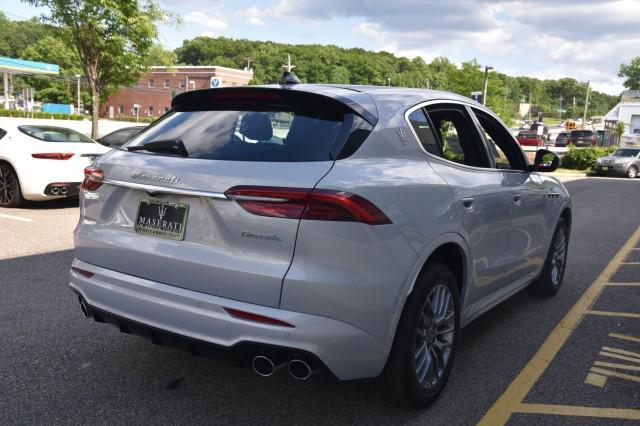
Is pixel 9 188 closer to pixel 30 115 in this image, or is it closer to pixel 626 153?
pixel 626 153

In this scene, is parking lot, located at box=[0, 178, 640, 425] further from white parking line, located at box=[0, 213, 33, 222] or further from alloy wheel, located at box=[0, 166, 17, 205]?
alloy wheel, located at box=[0, 166, 17, 205]

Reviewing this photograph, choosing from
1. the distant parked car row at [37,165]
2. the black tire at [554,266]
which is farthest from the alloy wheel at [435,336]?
the distant parked car row at [37,165]

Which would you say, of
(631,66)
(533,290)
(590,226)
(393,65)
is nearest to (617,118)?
(631,66)

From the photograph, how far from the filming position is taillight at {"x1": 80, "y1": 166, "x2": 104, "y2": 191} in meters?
3.15

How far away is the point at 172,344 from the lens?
9.11 ft

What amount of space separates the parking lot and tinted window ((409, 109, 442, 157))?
1.40 metres

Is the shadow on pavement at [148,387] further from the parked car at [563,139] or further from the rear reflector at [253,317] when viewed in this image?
the parked car at [563,139]

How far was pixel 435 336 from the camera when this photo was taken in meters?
3.24

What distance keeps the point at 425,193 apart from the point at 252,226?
0.95 m

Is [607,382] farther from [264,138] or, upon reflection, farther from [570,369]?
[264,138]

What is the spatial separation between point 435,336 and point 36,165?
784 cm

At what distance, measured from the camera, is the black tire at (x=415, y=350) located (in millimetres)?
2881

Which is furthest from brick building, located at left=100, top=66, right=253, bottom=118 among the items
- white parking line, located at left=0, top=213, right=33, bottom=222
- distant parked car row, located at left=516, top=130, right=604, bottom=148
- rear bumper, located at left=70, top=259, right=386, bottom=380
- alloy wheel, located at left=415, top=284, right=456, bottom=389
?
rear bumper, located at left=70, top=259, right=386, bottom=380

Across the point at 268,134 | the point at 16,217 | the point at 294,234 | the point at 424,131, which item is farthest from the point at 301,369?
the point at 16,217
